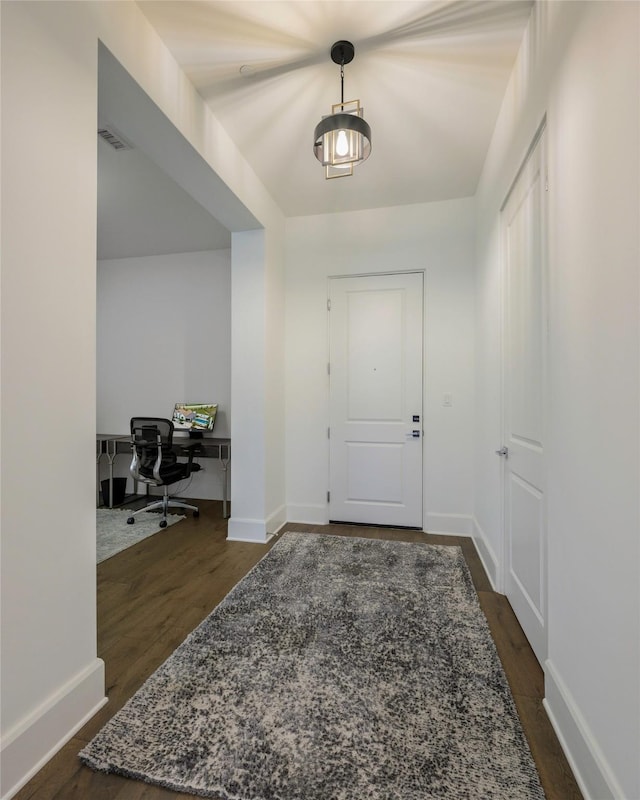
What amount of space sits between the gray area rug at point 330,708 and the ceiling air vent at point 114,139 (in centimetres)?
296

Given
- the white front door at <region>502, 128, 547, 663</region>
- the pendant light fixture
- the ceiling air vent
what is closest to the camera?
the white front door at <region>502, 128, 547, 663</region>

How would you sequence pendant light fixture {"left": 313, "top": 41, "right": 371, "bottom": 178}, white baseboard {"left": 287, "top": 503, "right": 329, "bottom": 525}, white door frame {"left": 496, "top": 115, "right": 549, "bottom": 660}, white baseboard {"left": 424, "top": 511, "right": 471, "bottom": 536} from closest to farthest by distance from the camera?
1. white door frame {"left": 496, "top": 115, "right": 549, "bottom": 660}
2. pendant light fixture {"left": 313, "top": 41, "right": 371, "bottom": 178}
3. white baseboard {"left": 424, "top": 511, "right": 471, "bottom": 536}
4. white baseboard {"left": 287, "top": 503, "right": 329, "bottom": 525}

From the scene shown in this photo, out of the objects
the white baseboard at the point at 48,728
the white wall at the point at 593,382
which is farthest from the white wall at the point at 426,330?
the white baseboard at the point at 48,728

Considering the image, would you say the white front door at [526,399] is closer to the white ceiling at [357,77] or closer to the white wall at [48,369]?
the white ceiling at [357,77]

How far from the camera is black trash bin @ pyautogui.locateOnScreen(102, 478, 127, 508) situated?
14.3 feet

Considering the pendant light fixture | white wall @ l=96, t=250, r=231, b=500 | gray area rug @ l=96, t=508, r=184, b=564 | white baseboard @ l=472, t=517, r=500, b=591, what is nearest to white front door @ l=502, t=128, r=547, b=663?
white baseboard @ l=472, t=517, r=500, b=591

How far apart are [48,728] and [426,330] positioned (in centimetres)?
333

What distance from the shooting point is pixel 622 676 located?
3.18 ft

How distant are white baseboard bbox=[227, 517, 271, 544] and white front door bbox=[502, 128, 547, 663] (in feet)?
6.03

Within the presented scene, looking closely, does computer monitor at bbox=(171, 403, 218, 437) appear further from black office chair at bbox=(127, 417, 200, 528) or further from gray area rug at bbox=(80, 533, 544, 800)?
gray area rug at bbox=(80, 533, 544, 800)

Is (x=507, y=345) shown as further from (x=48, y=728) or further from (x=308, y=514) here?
(x=48, y=728)

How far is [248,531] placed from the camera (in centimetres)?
324

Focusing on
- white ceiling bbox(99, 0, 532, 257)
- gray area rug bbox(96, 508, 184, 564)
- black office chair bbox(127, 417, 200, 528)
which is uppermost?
white ceiling bbox(99, 0, 532, 257)

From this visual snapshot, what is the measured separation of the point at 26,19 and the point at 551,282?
1.99 metres
